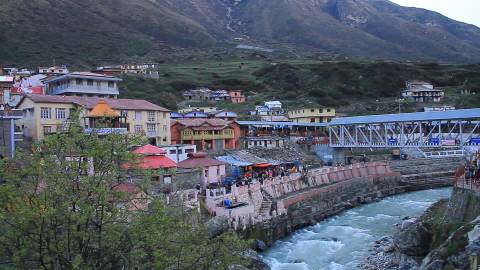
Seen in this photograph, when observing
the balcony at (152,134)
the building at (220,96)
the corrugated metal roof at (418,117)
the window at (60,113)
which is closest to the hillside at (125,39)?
Answer: the building at (220,96)

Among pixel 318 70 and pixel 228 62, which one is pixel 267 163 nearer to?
pixel 318 70

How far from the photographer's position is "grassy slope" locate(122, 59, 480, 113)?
8919 centimetres

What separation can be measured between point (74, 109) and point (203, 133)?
1645cm

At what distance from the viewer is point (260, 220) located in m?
31.0

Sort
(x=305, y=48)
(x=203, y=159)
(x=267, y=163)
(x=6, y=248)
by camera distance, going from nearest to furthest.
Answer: (x=6, y=248), (x=203, y=159), (x=267, y=163), (x=305, y=48)

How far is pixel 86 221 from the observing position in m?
11.9

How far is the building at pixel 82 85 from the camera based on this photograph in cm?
4897

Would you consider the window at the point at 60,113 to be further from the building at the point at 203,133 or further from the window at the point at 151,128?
the building at the point at 203,133

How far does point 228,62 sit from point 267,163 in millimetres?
85688

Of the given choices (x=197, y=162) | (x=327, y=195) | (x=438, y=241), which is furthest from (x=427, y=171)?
(x=438, y=241)

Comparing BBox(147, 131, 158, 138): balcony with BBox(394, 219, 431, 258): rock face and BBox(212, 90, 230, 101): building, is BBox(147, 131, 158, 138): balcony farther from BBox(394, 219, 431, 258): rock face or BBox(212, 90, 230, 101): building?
BBox(212, 90, 230, 101): building

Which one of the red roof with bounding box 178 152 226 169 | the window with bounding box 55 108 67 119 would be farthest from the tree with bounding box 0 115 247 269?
the window with bounding box 55 108 67 119

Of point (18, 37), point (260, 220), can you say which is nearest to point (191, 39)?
point (18, 37)

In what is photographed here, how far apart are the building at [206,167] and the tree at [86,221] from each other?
22.6 meters
